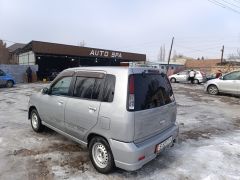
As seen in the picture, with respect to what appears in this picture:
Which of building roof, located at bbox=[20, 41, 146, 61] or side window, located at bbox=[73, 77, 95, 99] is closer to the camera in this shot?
side window, located at bbox=[73, 77, 95, 99]

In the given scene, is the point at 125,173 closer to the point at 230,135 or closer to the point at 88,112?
the point at 88,112

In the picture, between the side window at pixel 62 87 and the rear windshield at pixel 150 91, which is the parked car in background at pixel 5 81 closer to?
the side window at pixel 62 87

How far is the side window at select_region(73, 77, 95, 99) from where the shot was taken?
166 inches

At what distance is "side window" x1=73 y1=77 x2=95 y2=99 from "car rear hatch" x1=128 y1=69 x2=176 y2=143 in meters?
0.87

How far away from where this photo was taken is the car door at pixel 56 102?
4805 millimetres

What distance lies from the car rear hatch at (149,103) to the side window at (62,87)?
1649 mm

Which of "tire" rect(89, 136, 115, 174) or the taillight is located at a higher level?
the taillight

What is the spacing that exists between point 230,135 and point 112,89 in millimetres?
4136

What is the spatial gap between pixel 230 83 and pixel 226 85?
0.99 feet

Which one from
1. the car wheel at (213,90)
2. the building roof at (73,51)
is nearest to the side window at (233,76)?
the car wheel at (213,90)

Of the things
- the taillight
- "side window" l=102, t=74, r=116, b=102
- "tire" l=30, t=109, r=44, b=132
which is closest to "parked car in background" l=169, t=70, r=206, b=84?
"tire" l=30, t=109, r=44, b=132

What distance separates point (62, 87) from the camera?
16.4ft

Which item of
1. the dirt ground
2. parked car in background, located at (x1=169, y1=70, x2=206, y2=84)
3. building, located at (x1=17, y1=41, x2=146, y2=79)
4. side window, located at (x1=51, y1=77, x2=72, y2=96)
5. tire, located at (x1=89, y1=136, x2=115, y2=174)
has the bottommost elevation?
Result: the dirt ground

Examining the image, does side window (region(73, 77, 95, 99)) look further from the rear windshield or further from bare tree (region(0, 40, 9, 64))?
bare tree (region(0, 40, 9, 64))
